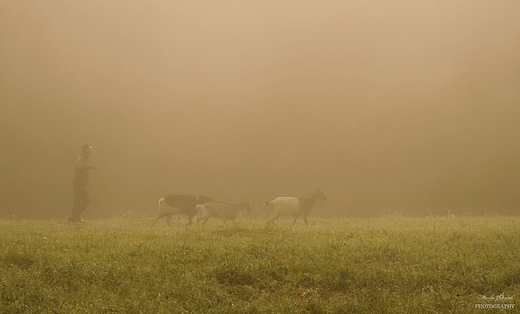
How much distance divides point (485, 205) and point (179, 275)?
3002 cm

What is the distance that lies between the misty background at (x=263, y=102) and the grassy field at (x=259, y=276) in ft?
79.4

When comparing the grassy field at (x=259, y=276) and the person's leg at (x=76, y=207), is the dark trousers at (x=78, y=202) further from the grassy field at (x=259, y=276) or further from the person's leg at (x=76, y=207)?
the grassy field at (x=259, y=276)

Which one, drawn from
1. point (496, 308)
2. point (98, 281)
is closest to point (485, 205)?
point (496, 308)

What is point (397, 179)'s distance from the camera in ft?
130

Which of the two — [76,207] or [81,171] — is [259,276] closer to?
[76,207]

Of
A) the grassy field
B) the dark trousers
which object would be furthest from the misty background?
the grassy field

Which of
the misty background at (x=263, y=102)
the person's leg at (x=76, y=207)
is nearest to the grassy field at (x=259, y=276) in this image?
the person's leg at (x=76, y=207)

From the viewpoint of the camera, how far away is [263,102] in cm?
5025

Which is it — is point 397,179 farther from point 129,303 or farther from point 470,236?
point 129,303

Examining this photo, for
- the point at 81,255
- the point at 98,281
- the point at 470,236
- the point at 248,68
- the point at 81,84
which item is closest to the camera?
the point at 98,281

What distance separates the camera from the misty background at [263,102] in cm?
3900

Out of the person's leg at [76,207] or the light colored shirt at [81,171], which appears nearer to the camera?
the person's leg at [76,207]

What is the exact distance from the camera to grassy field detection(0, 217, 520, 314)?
6312 mm

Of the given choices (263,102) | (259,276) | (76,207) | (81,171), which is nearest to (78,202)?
(76,207)
